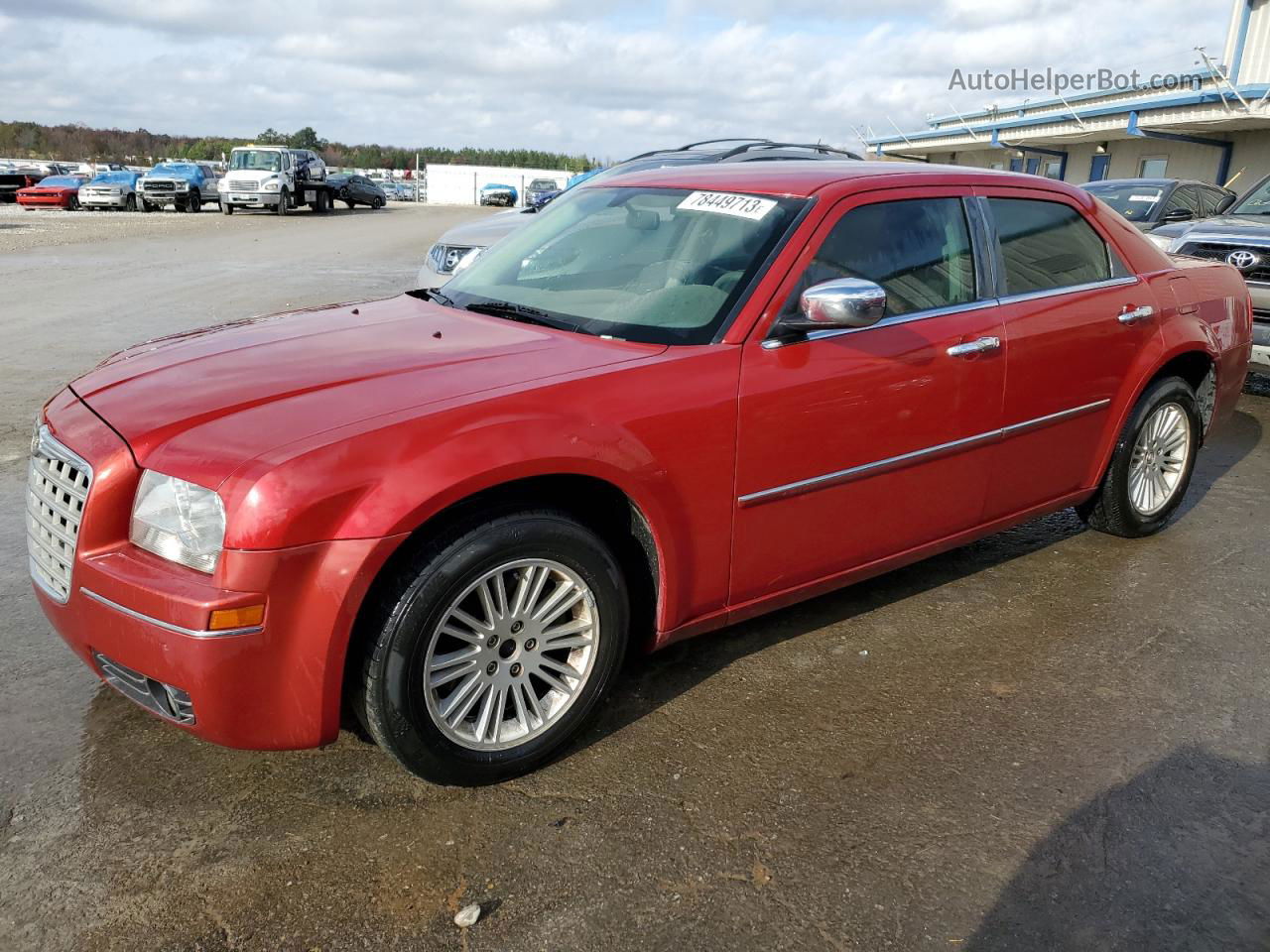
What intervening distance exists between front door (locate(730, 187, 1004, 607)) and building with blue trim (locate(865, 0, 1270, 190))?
2023 centimetres

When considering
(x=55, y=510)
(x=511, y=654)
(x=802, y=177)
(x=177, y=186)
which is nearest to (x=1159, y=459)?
(x=802, y=177)

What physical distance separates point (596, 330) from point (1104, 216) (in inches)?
104

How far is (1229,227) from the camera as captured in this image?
8.48m

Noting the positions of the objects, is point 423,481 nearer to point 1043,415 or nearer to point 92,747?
point 92,747

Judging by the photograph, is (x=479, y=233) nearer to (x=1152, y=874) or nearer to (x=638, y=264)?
(x=638, y=264)

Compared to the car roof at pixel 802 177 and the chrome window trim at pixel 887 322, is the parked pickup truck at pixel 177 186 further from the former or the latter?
the chrome window trim at pixel 887 322

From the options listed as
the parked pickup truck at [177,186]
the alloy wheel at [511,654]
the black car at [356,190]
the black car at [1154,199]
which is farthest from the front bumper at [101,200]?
the alloy wheel at [511,654]

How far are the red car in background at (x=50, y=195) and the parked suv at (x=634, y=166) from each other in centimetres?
3097

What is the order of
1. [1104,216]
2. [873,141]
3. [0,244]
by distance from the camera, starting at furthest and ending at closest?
[873,141] < [0,244] < [1104,216]

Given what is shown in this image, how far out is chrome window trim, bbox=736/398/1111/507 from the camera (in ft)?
10.6

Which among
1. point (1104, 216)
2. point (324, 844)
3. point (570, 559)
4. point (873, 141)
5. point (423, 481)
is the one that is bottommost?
point (324, 844)

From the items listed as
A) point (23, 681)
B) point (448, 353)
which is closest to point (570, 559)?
point (448, 353)

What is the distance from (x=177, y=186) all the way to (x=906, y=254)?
116ft

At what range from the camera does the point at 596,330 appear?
3.26 m
